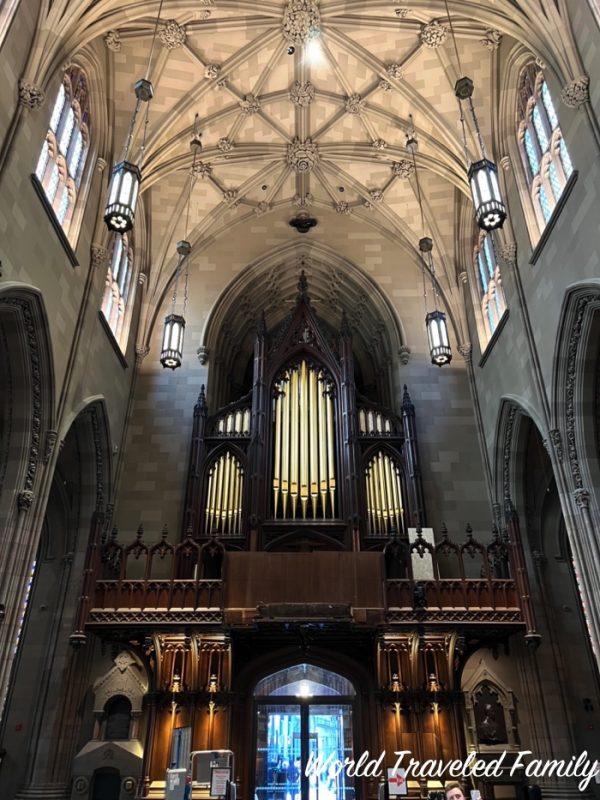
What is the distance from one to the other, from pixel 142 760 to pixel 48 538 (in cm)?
606

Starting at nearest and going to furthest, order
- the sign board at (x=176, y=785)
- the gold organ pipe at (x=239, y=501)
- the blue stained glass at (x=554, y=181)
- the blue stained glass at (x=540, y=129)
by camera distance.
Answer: the sign board at (x=176, y=785), the blue stained glass at (x=554, y=181), the blue stained glass at (x=540, y=129), the gold organ pipe at (x=239, y=501)

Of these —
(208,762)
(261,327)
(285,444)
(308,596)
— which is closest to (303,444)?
(285,444)

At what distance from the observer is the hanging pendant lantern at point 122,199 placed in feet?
34.5

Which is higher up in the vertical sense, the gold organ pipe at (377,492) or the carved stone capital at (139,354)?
the carved stone capital at (139,354)

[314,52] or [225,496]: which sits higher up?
[314,52]

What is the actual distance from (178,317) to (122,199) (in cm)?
527

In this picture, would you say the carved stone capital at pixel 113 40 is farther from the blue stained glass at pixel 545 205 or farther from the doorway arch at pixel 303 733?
the doorway arch at pixel 303 733

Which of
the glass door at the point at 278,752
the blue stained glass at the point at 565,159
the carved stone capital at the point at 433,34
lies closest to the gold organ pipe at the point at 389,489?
the glass door at the point at 278,752

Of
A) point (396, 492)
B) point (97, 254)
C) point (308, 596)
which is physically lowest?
point (308, 596)

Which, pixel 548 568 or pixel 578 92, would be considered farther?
pixel 548 568

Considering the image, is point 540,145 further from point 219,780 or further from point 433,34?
point 219,780

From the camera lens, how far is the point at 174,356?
49.9 feet

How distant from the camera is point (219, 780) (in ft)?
29.8

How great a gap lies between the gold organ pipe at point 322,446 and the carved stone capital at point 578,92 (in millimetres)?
9633
